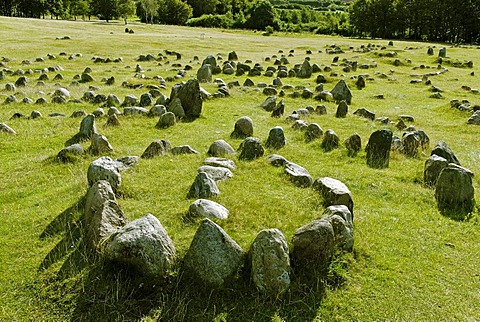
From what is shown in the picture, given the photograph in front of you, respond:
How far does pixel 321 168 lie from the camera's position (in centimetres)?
998

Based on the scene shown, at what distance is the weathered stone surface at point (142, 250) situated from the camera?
5256mm

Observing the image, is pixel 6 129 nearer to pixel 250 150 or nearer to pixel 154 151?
pixel 154 151

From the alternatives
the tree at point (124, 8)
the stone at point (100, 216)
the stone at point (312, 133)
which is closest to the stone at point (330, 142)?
the stone at point (312, 133)

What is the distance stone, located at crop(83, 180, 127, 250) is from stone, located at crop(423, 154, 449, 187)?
22.0ft

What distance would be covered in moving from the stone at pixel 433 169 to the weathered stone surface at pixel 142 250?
6.42 meters

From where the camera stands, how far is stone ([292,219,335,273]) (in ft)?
18.7

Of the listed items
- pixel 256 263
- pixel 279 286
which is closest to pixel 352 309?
pixel 279 286

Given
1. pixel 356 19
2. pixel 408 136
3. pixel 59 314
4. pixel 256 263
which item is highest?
pixel 356 19

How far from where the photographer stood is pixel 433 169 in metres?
9.14

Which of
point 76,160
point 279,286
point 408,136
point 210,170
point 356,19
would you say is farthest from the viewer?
point 356,19

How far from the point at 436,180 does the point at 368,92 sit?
1492cm

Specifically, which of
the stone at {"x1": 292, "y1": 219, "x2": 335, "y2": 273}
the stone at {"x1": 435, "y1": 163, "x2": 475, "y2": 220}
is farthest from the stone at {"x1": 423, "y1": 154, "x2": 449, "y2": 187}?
the stone at {"x1": 292, "y1": 219, "x2": 335, "y2": 273}

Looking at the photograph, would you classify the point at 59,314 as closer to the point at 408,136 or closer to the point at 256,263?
the point at 256,263

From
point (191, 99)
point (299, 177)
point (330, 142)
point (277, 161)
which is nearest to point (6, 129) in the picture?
point (191, 99)
